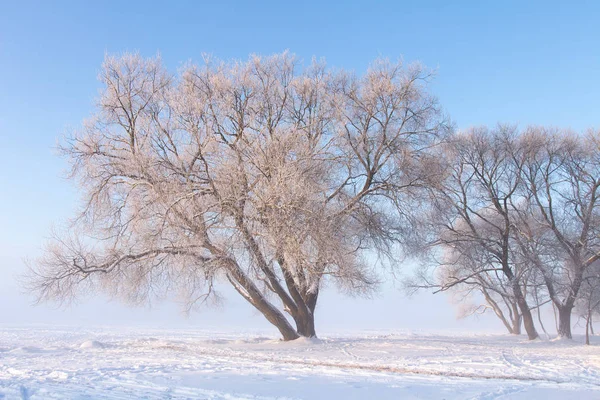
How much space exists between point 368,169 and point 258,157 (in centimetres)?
438

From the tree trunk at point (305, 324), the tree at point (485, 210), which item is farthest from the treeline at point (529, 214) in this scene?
the tree trunk at point (305, 324)

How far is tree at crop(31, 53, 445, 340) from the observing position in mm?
15133

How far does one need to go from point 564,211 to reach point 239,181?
1634cm

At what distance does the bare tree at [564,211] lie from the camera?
2203cm

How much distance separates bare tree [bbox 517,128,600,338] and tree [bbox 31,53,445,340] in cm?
798

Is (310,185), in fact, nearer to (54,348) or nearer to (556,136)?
(54,348)

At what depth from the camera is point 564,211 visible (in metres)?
22.9

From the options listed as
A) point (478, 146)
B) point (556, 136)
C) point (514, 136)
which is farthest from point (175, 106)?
point (556, 136)

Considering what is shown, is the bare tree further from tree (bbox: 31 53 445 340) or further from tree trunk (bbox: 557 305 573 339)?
tree (bbox: 31 53 445 340)

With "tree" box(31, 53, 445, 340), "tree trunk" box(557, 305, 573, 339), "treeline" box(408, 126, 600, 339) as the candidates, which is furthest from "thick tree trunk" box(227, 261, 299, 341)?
"tree trunk" box(557, 305, 573, 339)

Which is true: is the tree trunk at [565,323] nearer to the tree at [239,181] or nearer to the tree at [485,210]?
the tree at [485,210]

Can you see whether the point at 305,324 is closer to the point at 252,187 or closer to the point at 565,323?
the point at 252,187

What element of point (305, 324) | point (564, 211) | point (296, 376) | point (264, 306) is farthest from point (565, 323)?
point (296, 376)

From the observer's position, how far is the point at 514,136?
22828 mm
